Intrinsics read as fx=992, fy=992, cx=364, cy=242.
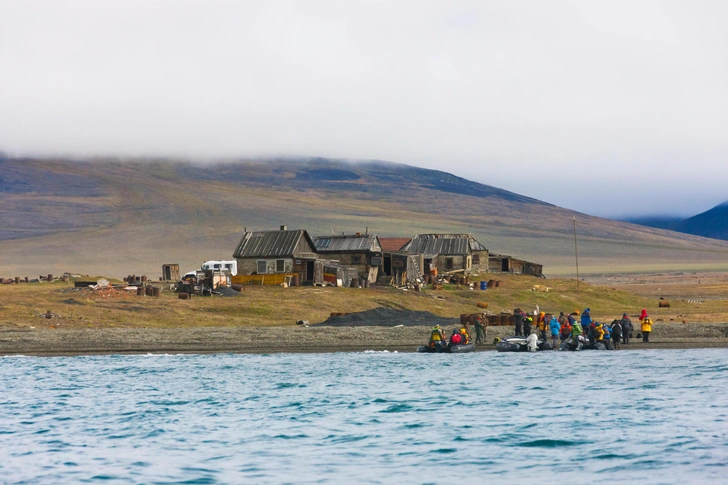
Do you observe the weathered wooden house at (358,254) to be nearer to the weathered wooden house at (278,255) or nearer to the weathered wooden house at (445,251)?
the weathered wooden house at (278,255)

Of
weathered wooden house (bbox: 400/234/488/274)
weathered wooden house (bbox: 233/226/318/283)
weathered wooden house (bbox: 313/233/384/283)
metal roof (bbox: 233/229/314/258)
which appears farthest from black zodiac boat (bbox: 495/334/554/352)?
weathered wooden house (bbox: 400/234/488/274)

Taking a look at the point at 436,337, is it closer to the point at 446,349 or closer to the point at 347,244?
the point at 446,349

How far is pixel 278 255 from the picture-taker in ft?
257

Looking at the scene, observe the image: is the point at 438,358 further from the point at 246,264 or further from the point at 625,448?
the point at 246,264

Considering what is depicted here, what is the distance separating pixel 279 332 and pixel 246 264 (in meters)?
28.9

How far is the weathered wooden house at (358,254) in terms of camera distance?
85.2 m

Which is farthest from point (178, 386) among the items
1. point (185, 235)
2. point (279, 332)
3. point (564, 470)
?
point (185, 235)

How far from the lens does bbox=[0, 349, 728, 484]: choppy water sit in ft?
72.5

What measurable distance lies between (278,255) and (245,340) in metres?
29.9

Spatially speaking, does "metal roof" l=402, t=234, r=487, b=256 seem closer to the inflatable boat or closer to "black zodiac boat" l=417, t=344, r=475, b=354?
the inflatable boat

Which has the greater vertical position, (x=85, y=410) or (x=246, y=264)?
(x=246, y=264)

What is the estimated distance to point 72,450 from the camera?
2480 cm

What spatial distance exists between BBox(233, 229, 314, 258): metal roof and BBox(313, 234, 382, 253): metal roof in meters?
5.22

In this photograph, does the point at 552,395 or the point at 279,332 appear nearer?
the point at 552,395
